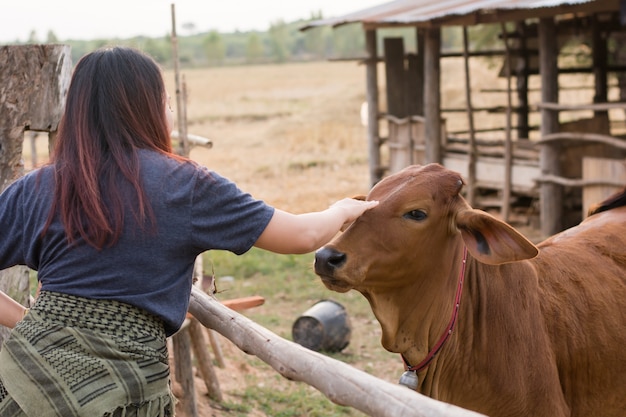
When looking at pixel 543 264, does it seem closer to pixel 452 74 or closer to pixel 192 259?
pixel 192 259

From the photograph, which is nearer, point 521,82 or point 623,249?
point 623,249

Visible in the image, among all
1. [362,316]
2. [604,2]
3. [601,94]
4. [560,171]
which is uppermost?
[604,2]

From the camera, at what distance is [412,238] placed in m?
3.34

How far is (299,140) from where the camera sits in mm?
26484

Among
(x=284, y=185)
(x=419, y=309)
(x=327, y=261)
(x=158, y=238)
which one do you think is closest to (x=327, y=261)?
(x=327, y=261)

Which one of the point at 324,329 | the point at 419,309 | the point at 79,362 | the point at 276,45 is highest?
the point at 276,45

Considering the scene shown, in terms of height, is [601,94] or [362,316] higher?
[601,94]

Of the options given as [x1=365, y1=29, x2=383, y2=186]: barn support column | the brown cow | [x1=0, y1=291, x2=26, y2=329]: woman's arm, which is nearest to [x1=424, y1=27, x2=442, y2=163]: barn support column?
[x1=365, y1=29, x2=383, y2=186]: barn support column

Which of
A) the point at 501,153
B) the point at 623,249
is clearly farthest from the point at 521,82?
the point at 623,249

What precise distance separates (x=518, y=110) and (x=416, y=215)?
12.1 metres

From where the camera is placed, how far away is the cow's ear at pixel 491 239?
3.19m

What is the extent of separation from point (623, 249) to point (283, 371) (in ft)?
6.69

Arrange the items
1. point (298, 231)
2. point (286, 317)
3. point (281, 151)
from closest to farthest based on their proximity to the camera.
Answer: point (298, 231), point (286, 317), point (281, 151)

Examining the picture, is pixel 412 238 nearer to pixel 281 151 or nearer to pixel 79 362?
pixel 79 362
